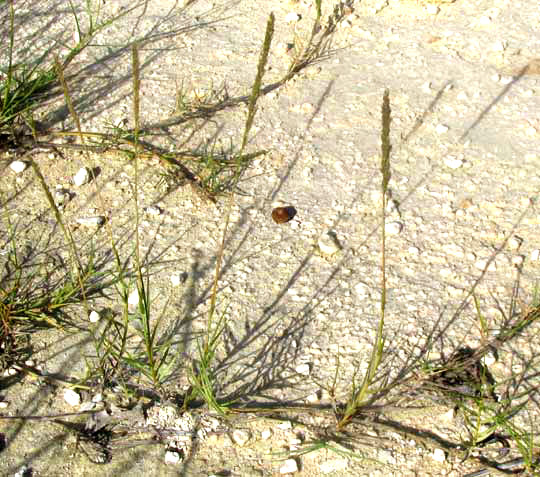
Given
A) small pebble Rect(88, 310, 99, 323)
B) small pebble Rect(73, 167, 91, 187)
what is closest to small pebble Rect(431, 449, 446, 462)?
small pebble Rect(88, 310, 99, 323)

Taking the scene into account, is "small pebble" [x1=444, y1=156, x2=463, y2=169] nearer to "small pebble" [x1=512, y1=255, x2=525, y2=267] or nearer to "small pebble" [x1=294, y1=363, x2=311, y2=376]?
"small pebble" [x1=512, y1=255, x2=525, y2=267]

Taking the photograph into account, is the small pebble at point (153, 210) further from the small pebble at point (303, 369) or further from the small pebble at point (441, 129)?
the small pebble at point (441, 129)

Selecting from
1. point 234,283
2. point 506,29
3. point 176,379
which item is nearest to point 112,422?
point 176,379

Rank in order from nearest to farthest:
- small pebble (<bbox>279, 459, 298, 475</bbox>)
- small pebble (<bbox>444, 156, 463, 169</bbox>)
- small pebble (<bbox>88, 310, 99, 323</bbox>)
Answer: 1. small pebble (<bbox>279, 459, 298, 475</bbox>)
2. small pebble (<bbox>88, 310, 99, 323</bbox>)
3. small pebble (<bbox>444, 156, 463, 169</bbox>)

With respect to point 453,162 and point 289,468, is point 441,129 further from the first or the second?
point 289,468

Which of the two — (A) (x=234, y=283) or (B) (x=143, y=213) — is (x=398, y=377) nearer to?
(A) (x=234, y=283)
